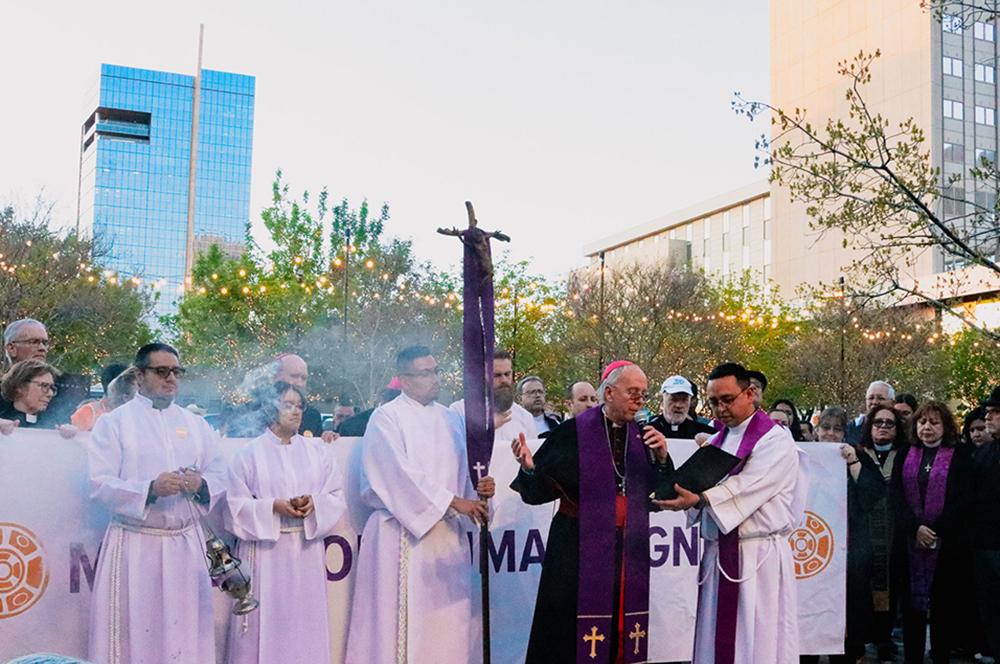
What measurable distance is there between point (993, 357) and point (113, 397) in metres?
31.4

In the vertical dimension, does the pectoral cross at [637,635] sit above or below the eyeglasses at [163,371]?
below

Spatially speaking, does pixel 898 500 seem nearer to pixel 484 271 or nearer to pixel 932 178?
pixel 932 178

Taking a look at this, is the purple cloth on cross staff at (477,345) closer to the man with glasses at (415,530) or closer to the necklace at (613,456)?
the man with glasses at (415,530)

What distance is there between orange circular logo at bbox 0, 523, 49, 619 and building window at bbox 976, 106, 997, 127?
201ft

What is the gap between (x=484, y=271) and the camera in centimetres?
568

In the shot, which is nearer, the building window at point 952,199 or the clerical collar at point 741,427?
the clerical collar at point 741,427

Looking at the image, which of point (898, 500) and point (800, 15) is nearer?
point (898, 500)

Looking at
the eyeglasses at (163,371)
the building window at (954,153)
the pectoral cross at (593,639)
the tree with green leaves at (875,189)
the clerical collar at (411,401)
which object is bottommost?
the pectoral cross at (593,639)

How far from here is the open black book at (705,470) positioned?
5445 millimetres

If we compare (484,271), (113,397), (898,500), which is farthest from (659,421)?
(113,397)

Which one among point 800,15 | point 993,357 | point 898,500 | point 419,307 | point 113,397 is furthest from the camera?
point 800,15

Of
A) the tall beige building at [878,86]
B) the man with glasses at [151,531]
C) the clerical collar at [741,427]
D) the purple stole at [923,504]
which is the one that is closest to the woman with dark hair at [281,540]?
the man with glasses at [151,531]

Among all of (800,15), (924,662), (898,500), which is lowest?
(924,662)

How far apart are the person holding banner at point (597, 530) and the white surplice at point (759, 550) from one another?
36 cm
